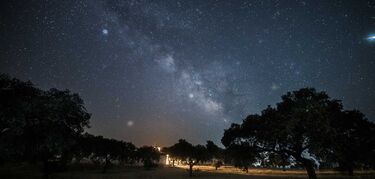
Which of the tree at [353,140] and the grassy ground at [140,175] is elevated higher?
the tree at [353,140]

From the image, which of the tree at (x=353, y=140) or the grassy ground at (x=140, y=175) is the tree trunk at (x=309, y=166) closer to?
the tree at (x=353, y=140)

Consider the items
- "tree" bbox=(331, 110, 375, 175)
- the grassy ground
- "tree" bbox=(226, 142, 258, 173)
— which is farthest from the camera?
the grassy ground

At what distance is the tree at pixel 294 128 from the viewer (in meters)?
23.8

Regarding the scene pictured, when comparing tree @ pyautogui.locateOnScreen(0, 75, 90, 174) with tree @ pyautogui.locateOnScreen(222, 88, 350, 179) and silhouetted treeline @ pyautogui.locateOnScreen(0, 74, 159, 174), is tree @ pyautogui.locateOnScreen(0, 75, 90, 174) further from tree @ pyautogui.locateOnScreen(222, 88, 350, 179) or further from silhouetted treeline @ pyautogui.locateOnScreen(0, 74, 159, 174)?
tree @ pyautogui.locateOnScreen(222, 88, 350, 179)

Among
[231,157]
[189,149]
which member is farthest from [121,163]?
[231,157]

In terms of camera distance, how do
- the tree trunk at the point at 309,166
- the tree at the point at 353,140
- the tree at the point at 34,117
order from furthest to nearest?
the tree trunk at the point at 309,166 < the tree at the point at 353,140 < the tree at the point at 34,117

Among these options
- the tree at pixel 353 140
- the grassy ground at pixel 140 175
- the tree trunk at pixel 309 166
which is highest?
the tree at pixel 353 140

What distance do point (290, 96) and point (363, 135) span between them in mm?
10076

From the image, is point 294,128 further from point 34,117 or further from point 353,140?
point 34,117

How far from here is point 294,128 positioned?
25.5 meters

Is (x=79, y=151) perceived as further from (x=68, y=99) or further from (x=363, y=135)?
(x=363, y=135)

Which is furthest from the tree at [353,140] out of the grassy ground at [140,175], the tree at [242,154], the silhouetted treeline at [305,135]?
the grassy ground at [140,175]

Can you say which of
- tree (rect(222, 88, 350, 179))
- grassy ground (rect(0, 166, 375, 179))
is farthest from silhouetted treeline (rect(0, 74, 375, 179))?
grassy ground (rect(0, 166, 375, 179))

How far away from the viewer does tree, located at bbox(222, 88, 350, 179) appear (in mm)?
23781
